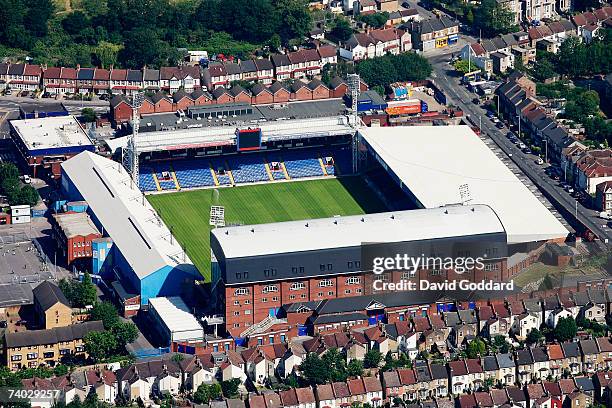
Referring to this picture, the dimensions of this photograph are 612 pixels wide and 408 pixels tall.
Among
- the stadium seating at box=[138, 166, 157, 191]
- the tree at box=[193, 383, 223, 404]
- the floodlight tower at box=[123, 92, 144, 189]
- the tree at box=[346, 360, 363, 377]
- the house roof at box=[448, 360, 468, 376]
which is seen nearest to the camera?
the tree at box=[193, 383, 223, 404]

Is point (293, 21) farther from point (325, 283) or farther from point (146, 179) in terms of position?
point (325, 283)

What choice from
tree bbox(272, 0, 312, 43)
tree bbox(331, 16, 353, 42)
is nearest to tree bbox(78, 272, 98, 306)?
tree bbox(331, 16, 353, 42)

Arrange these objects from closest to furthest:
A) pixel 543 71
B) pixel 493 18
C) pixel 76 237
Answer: pixel 76 237
pixel 543 71
pixel 493 18

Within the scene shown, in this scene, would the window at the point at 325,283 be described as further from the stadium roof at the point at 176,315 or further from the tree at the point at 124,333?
the tree at the point at 124,333

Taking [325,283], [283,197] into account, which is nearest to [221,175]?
[283,197]

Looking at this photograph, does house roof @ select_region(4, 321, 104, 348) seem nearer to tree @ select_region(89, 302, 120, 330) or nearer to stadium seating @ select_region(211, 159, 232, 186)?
tree @ select_region(89, 302, 120, 330)

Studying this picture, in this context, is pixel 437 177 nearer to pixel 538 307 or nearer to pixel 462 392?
pixel 538 307

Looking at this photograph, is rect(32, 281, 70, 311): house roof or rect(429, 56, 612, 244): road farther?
rect(429, 56, 612, 244): road
